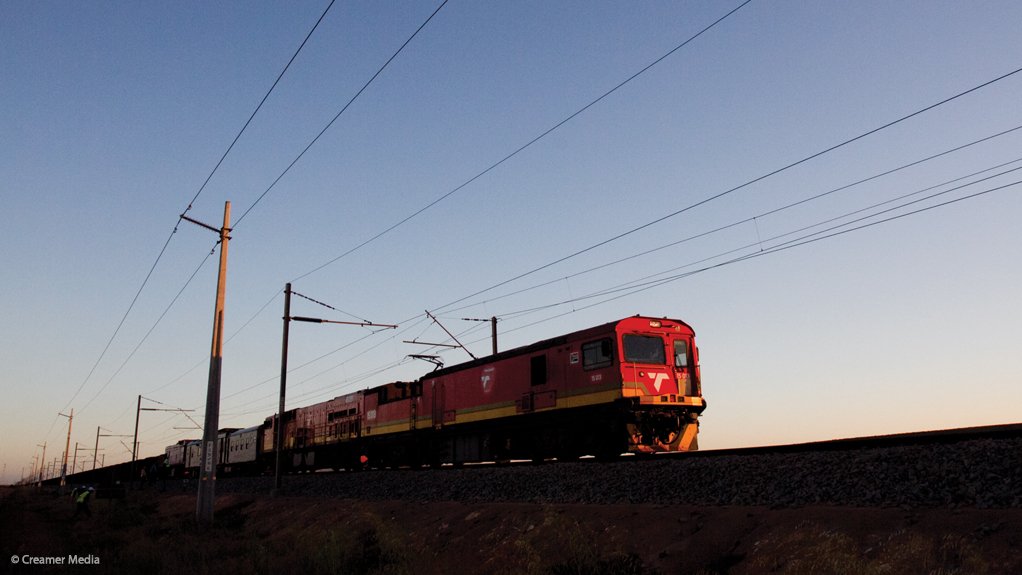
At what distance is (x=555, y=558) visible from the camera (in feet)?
36.1

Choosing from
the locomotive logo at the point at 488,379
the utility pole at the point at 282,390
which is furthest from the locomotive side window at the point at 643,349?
the utility pole at the point at 282,390

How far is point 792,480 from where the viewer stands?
10969 millimetres

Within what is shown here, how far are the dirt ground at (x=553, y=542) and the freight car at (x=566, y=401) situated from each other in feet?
15.7

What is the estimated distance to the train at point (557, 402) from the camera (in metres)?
18.6

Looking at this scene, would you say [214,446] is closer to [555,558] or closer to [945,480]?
[555,558]

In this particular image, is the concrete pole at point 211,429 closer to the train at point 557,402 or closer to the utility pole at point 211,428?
the utility pole at point 211,428

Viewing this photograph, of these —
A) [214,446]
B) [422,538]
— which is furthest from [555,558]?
[214,446]

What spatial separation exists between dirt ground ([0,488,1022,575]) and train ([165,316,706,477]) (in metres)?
4.76

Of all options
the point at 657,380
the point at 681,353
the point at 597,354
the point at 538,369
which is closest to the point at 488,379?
the point at 538,369

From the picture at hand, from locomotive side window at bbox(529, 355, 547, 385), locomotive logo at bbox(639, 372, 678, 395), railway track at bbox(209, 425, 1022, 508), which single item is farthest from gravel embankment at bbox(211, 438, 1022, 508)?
locomotive side window at bbox(529, 355, 547, 385)

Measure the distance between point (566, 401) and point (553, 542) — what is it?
28.3 feet

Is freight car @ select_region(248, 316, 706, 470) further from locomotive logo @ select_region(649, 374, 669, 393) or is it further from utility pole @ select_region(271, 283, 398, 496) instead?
utility pole @ select_region(271, 283, 398, 496)

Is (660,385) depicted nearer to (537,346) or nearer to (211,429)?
(537,346)

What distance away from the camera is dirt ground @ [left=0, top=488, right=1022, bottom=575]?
303 inches
